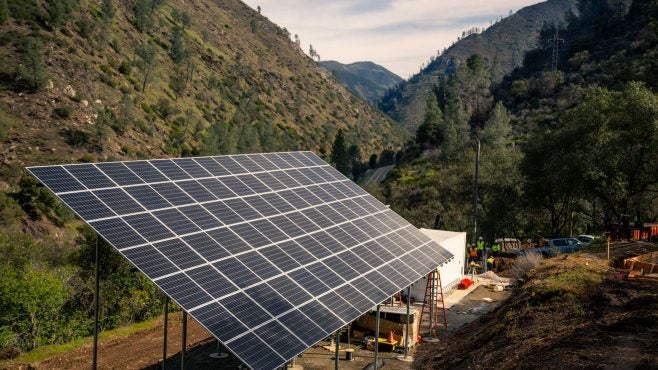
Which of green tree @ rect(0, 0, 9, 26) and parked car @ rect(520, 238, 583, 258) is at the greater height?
green tree @ rect(0, 0, 9, 26)

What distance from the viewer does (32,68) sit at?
7200 cm

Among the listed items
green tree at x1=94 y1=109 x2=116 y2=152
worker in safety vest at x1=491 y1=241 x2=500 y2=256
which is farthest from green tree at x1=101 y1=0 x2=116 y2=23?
worker in safety vest at x1=491 y1=241 x2=500 y2=256

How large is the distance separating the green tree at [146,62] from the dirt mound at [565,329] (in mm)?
89060

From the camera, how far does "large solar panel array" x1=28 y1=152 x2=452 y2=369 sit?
1412 cm

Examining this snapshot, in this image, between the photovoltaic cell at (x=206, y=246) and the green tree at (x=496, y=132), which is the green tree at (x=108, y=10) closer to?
the green tree at (x=496, y=132)

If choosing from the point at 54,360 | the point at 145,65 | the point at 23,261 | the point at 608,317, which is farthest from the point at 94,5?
the point at 608,317

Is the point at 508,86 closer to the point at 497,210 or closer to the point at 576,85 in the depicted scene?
the point at 576,85

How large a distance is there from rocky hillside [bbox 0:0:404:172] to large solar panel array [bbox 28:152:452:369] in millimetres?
51586

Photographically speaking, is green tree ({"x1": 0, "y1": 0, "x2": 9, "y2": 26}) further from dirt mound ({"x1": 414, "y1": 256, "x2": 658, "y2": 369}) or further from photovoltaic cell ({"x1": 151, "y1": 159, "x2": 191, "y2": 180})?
dirt mound ({"x1": 414, "y1": 256, "x2": 658, "y2": 369})

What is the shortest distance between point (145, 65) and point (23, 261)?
82.8 m

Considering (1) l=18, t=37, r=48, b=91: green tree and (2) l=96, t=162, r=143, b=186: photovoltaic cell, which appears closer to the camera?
(2) l=96, t=162, r=143, b=186: photovoltaic cell

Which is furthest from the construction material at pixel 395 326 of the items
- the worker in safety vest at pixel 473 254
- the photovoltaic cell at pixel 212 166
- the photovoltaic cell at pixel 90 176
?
the worker in safety vest at pixel 473 254

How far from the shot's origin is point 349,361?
2355 cm

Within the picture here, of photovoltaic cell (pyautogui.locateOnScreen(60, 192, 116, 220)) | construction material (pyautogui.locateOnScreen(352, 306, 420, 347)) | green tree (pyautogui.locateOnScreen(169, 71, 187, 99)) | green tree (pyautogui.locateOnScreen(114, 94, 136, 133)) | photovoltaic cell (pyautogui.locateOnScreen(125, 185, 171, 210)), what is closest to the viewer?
photovoltaic cell (pyautogui.locateOnScreen(60, 192, 116, 220))
